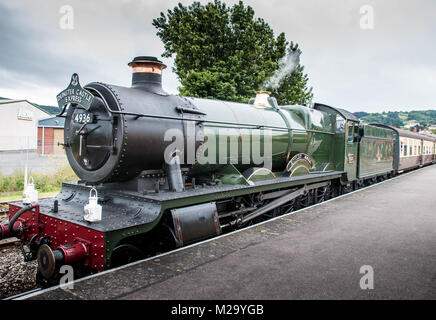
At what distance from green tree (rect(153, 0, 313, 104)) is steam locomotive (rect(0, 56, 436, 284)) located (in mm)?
10538

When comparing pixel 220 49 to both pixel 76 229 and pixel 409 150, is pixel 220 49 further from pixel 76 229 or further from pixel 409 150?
pixel 76 229

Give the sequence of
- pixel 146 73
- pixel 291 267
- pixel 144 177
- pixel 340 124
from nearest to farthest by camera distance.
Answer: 1. pixel 291 267
2. pixel 144 177
3. pixel 146 73
4. pixel 340 124

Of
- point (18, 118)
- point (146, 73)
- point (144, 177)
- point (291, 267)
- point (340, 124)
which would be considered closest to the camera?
point (291, 267)

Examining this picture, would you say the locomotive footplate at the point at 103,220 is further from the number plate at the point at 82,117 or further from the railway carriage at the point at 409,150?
the railway carriage at the point at 409,150

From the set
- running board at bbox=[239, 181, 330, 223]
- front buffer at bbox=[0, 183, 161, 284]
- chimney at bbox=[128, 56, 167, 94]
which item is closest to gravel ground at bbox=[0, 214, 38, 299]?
front buffer at bbox=[0, 183, 161, 284]

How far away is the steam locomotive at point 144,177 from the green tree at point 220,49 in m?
10.5

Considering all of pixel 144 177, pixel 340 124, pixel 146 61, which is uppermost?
pixel 146 61

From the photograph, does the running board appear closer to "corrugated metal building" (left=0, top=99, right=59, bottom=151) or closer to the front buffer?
the front buffer

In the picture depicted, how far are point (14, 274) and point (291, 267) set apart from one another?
4082mm

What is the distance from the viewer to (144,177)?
4785 mm

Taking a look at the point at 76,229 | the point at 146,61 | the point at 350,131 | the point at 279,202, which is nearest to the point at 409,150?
the point at 350,131

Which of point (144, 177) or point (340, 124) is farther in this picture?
point (340, 124)

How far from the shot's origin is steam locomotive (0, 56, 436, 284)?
13.0 ft

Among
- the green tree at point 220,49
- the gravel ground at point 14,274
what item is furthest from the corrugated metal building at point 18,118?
the gravel ground at point 14,274
